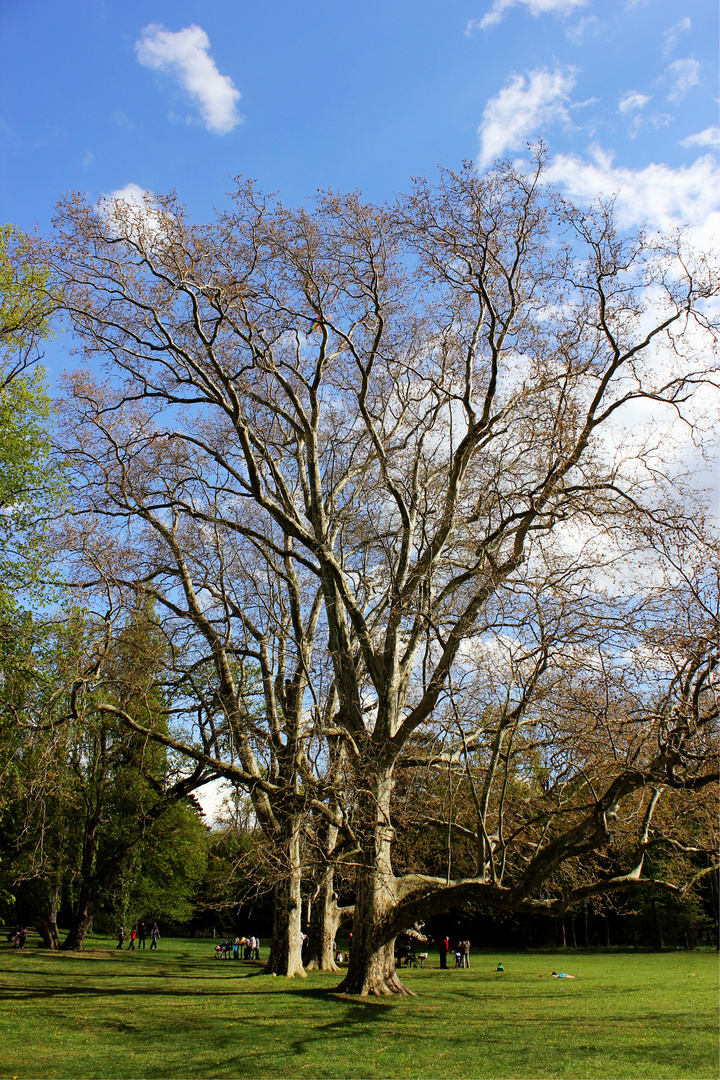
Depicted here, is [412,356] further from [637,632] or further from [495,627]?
[637,632]

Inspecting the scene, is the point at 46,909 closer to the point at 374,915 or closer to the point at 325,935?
the point at 325,935

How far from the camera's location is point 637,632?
9.17 meters

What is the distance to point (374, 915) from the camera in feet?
41.8

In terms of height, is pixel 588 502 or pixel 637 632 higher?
pixel 588 502

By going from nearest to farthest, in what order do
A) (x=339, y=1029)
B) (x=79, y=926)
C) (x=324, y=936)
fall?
1. (x=339, y=1029)
2. (x=324, y=936)
3. (x=79, y=926)

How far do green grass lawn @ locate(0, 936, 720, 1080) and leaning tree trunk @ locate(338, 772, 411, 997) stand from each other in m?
0.48

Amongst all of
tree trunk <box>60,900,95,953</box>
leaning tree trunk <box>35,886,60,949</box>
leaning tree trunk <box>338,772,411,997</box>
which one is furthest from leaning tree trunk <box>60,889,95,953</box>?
leaning tree trunk <box>338,772,411,997</box>

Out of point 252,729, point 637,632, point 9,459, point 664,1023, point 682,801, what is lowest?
point 664,1023

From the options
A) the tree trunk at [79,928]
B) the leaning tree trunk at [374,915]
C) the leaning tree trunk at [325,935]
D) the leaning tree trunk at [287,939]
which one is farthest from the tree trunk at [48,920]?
the leaning tree trunk at [374,915]

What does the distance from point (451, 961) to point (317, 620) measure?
18.0m

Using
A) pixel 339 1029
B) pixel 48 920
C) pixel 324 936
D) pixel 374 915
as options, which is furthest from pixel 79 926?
pixel 339 1029

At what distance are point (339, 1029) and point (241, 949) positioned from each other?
91.1 feet

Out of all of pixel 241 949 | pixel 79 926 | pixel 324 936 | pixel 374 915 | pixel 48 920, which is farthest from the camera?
pixel 241 949

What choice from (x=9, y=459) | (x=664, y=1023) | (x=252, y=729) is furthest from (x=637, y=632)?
(x=9, y=459)
